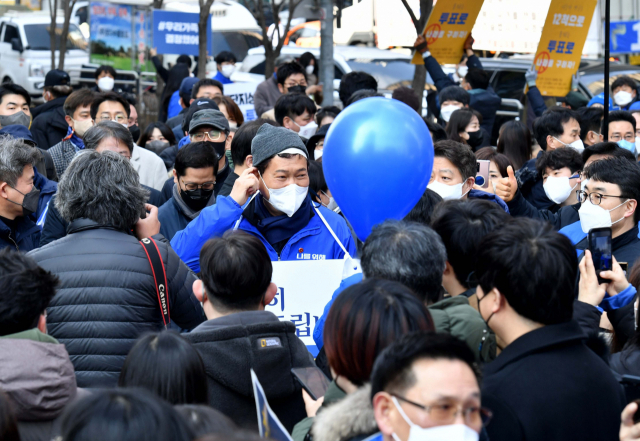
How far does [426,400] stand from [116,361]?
1.64 meters

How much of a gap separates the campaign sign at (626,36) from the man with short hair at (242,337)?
61.7 feet

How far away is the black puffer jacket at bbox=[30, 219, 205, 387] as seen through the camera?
313cm

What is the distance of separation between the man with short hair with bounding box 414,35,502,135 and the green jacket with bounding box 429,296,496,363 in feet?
20.5

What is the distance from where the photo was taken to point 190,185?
4992 millimetres

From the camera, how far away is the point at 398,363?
1.98 meters

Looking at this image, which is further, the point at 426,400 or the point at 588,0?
the point at 588,0

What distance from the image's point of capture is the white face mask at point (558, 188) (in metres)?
5.93

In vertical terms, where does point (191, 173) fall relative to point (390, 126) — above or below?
below

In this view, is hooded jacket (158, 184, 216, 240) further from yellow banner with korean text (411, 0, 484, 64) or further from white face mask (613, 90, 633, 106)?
white face mask (613, 90, 633, 106)

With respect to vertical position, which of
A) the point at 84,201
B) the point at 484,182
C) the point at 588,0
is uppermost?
the point at 588,0

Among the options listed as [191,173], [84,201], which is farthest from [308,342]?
[191,173]

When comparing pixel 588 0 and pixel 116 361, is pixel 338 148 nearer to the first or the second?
pixel 116 361

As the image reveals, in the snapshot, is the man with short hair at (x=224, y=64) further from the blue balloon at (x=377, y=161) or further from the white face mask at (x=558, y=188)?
the blue balloon at (x=377, y=161)

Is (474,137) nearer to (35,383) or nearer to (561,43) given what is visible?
(561,43)
